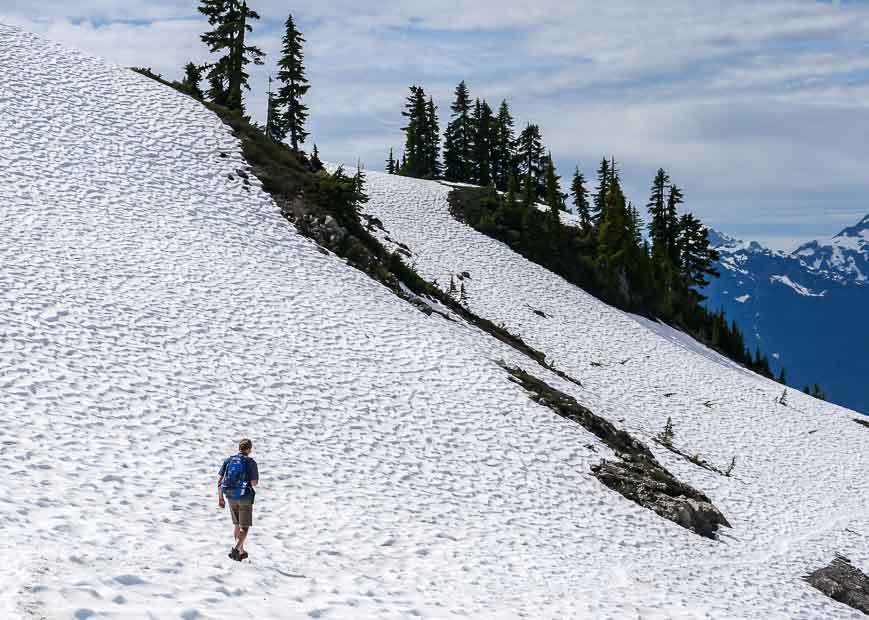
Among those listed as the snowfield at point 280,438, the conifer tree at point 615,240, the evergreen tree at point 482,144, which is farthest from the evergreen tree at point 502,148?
the snowfield at point 280,438

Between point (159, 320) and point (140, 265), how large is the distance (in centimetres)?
333

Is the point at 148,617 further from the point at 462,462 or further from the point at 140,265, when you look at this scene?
the point at 140,265

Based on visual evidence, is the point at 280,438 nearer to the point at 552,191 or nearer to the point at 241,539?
the point at 241,539

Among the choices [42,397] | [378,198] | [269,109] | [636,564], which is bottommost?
[636,564]

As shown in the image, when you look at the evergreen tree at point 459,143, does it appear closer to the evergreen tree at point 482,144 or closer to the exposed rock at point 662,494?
the evergreen tree at point 482,144

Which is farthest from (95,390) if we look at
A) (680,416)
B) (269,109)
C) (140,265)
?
(269,109)

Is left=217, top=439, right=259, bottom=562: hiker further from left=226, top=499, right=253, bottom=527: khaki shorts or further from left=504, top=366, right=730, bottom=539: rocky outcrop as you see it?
left=504, top=366, right=730, bottom=539: rocky outcrop

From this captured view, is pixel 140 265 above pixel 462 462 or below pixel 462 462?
above

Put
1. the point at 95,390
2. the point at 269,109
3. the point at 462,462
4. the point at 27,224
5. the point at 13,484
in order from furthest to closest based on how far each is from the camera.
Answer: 1. the point at 269,109
2. the point at 27,224
3. the point at 462,462
4. the point at 95,390
5. the point at 13,484

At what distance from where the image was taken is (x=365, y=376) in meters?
19.4

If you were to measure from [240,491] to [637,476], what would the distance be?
42.1ft

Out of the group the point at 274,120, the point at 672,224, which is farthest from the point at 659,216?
the point at 274,120

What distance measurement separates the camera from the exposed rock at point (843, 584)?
16.2 meters

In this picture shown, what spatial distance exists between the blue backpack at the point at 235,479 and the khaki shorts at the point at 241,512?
0.29 feet
